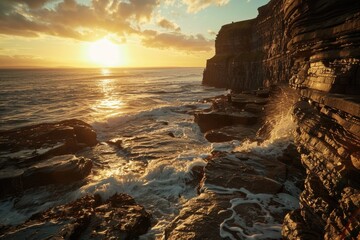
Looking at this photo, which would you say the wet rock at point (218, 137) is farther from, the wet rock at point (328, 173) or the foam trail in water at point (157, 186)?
the wet rock at point (328, 173)

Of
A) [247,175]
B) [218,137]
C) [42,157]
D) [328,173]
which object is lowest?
[42,157]

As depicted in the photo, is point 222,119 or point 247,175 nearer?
point 247,175

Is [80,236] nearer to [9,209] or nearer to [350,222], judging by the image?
[9,209]

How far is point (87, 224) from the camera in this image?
299 inches

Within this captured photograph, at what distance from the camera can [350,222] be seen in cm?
370

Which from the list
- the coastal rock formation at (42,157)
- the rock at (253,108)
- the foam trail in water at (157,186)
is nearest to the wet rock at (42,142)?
the coastal rock formation at (42,157)

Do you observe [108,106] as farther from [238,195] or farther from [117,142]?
[238,195]

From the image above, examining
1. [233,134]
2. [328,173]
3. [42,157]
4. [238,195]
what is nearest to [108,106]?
[42,157]

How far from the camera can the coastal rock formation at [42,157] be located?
12.0 metres

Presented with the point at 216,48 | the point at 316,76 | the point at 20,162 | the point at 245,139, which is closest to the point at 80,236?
the point at 316,76

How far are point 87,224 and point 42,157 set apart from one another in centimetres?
895

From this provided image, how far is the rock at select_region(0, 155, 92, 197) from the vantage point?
460 inches

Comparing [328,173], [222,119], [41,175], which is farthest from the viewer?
[222,119]

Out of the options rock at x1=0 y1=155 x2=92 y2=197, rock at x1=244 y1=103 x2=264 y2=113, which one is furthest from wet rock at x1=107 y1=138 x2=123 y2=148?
rock at x1=244 y1=103 x2=264 y2=113
